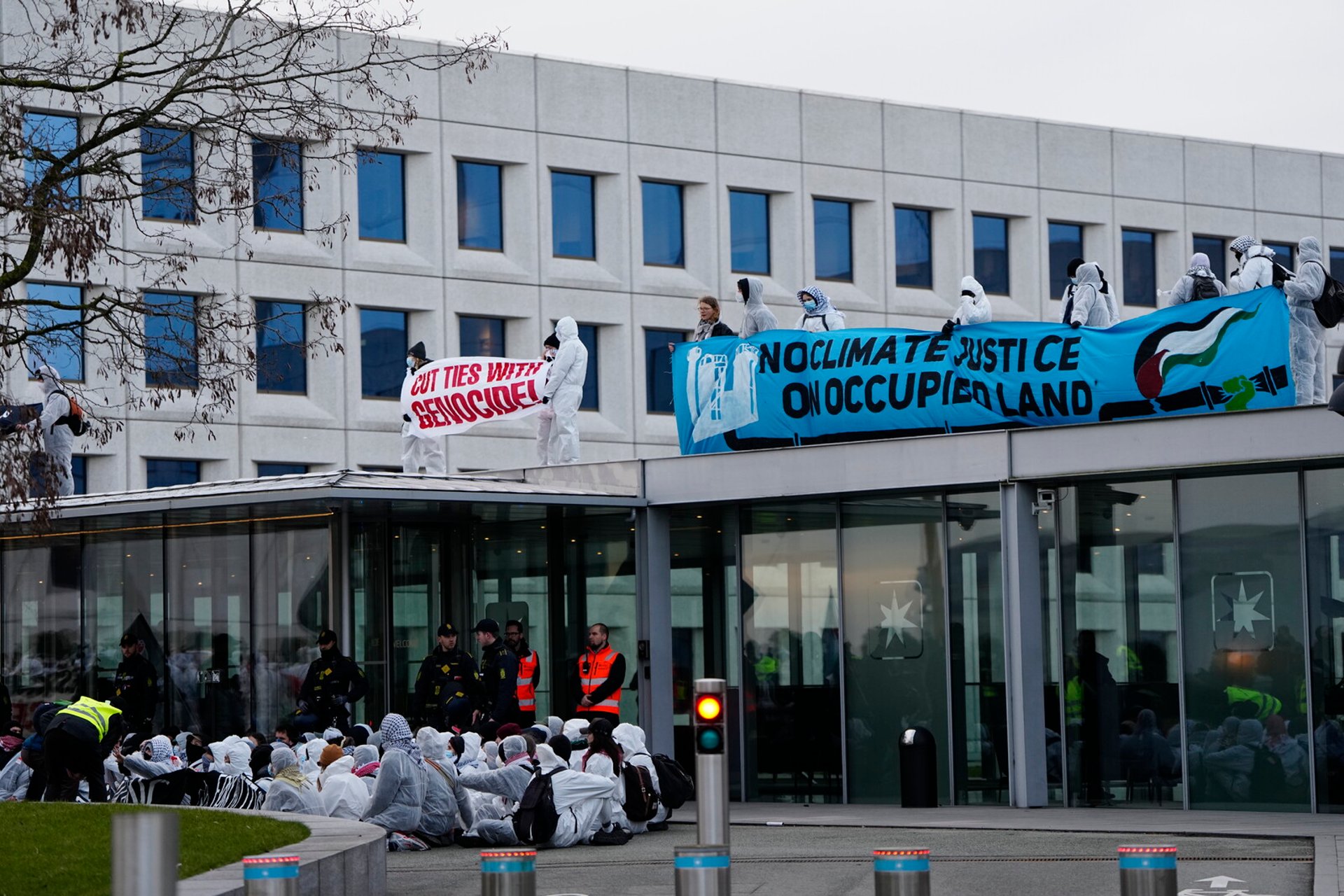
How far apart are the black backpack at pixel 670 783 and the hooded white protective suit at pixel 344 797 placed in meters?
2.90

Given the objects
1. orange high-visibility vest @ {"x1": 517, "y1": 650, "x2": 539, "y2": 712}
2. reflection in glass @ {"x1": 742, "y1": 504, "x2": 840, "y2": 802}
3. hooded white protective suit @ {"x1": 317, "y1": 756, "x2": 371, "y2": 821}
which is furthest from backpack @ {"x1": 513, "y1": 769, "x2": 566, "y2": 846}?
reflection in glass @ {"x1": 742, "y1": 504, "x2": 840, "y2": 802}

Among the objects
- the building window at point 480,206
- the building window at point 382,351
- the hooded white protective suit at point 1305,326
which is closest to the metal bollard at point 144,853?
the hooded white protective suit at point 1305,326

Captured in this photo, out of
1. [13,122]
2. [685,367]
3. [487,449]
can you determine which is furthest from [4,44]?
[13,122]

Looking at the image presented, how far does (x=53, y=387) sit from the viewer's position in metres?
27.0

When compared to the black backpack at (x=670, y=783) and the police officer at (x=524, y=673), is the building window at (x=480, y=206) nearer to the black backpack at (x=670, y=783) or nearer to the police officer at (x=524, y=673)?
the police officer at (x=524, y=673)

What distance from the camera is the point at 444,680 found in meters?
22.9

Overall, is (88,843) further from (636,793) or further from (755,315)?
(755,315)

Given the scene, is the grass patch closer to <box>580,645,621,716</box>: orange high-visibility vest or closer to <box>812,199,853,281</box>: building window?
<box>580,645,621,716</box>: orange high-visibility vest

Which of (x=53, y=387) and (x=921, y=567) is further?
(x=53, y=387)

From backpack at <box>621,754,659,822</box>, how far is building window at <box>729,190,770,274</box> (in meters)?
27.8

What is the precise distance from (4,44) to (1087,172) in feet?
80.7

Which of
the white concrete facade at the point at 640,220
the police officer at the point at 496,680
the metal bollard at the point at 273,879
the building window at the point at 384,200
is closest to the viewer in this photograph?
the metal bollard at the point at 273,879

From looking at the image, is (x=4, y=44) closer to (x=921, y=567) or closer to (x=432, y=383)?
(x=432, y=383)

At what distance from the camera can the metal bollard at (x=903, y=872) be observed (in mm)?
8820
